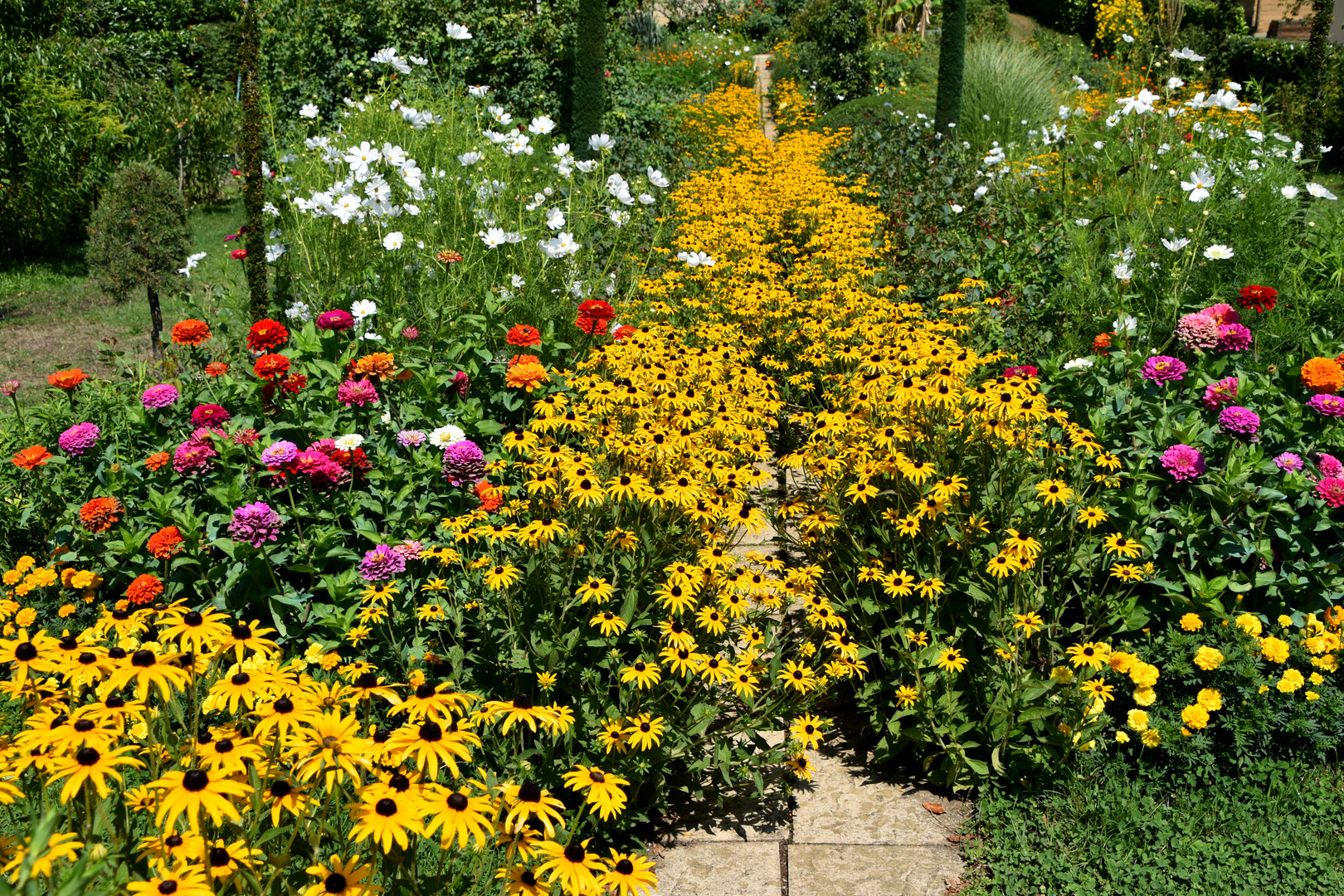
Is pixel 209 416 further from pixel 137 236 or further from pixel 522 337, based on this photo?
pixel 137 236

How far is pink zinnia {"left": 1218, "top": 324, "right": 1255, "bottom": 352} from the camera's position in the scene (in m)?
3.64

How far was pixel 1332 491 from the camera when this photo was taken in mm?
3014

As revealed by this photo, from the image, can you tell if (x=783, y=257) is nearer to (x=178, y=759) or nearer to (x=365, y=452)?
(x=365, y=452)

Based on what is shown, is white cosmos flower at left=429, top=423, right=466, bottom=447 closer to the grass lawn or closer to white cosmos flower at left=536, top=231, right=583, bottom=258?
white cosmos flower at left=536, top=231, right=583, bottom=258

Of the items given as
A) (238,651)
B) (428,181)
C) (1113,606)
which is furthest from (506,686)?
(428,181)

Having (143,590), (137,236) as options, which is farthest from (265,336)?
(137,236)

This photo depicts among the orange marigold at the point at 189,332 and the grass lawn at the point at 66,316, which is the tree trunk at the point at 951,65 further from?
the orange marigold at the point at 189,332

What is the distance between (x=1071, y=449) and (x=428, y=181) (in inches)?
165

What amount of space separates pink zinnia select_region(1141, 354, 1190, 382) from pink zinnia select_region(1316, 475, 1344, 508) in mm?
625

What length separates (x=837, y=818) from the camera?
2.96 m

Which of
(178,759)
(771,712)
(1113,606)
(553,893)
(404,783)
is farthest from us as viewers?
(1113,606)

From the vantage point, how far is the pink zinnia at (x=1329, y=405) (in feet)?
10.5

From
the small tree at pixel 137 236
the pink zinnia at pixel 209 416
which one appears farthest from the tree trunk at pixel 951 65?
the pink zinnia at pixel 209 416

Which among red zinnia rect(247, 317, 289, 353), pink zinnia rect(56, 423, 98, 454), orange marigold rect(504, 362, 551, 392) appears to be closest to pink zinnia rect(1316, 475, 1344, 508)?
orange marigold rect(504, 362, 551, 392)
